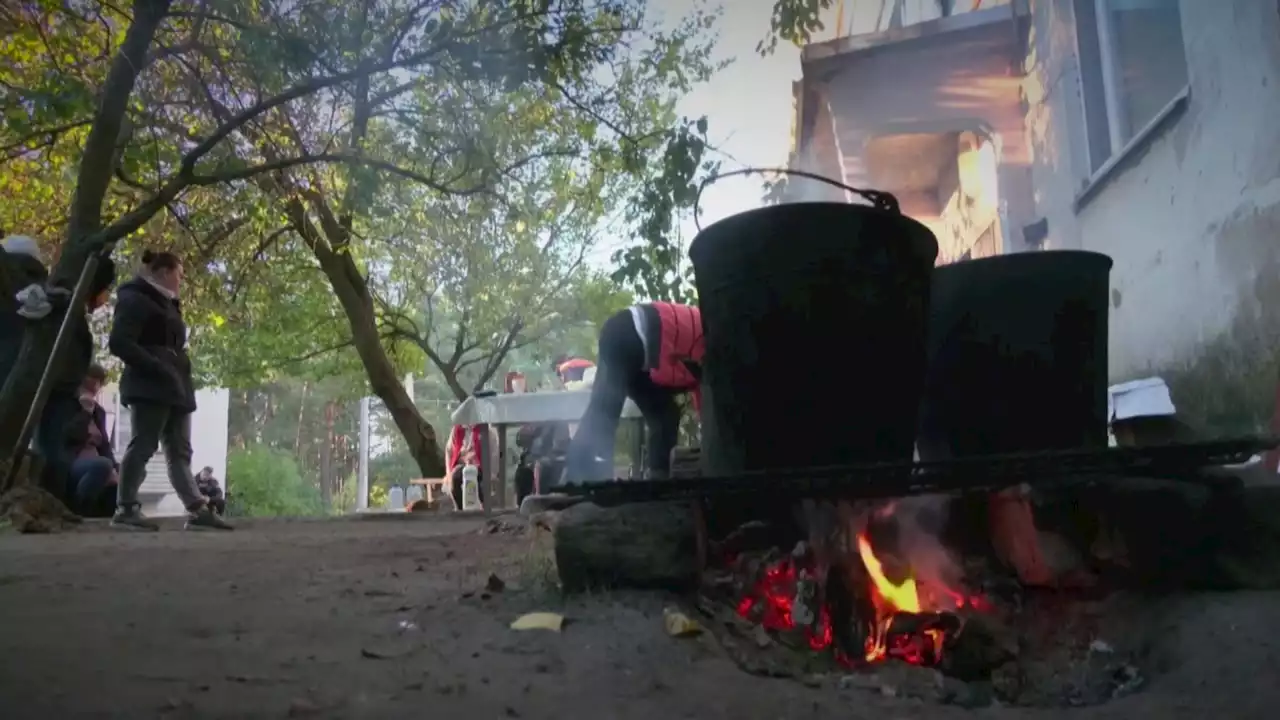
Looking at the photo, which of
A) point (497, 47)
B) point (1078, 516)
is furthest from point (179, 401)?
point (1078, 516)

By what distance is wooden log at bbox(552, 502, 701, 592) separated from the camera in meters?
2.54

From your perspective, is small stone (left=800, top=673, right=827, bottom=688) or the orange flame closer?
small stone (left=800, top=673, right=827, bottom=688)

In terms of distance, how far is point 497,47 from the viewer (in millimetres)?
5766

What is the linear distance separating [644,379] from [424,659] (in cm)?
320

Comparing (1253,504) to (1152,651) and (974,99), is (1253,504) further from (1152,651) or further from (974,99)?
(974,99)

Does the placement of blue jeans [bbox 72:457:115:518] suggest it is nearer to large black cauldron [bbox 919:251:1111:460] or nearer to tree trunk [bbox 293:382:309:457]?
large black cauldron [bbox 919:251:1111:460]

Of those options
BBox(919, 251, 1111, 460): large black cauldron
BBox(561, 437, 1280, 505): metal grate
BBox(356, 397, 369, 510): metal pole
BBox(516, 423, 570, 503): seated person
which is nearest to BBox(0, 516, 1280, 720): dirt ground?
BBox(561, 437, 1280, 505): metal grate

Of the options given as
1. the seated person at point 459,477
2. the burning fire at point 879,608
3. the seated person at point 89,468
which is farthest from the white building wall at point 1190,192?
the seated person at point 89,468

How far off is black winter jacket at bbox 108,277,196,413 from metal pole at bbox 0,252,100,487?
946mm

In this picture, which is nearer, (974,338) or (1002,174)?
(974,338)

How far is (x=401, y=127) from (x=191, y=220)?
3116mm

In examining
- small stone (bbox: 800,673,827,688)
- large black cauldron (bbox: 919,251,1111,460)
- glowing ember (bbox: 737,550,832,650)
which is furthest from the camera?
large black cauldron (bbox: 919,251,1111,460)

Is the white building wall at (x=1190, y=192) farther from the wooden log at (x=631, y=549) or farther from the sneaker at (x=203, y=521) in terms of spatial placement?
the sneaker at (x=203, y=521)

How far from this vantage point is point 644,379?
5203 mm
